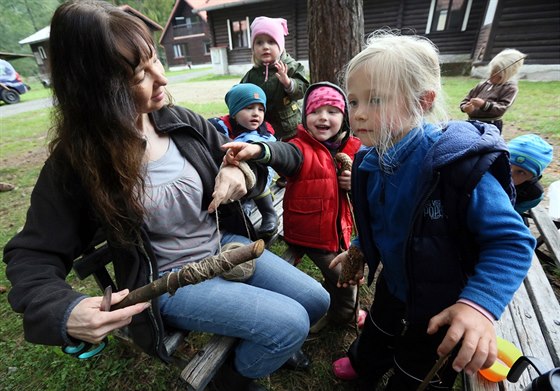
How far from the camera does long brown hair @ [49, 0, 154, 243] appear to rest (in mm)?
1143

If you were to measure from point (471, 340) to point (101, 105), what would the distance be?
161 cm

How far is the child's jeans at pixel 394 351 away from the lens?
1.42 metres

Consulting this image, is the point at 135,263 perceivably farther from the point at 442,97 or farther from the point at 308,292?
the point at 442,97

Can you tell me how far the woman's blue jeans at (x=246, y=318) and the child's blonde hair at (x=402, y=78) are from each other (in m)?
0.97

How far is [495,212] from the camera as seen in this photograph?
1.03 m

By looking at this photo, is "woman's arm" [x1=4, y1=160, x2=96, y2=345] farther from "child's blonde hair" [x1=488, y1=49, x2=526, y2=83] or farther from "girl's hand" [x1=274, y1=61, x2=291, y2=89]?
"child's blonde hair" [x1=488, y1=49, x2=526, y2=83]

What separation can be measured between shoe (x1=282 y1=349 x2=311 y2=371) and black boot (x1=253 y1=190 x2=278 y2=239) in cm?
89

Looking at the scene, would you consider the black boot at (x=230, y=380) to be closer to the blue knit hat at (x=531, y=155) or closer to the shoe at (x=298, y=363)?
the shoe at (x=298, y=363)

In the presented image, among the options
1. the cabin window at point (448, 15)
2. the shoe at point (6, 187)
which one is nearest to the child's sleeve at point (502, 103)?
the shoe at point (6, 187)

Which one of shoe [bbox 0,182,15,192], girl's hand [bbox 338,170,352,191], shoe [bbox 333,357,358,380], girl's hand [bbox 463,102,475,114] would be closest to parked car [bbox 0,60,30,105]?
shoe [bbox 0,182,15,192]

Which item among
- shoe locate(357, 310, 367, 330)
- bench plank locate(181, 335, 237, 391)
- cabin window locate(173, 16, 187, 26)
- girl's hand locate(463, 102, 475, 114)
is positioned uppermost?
cabin window locate(173, 16, 187, 26)

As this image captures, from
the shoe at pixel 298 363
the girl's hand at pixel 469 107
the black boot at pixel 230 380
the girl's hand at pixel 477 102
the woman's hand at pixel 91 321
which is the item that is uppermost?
the woman's hand at pixel 91 321

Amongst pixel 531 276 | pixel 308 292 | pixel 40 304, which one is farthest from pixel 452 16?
pixel 40 304

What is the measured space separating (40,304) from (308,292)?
1.26 m
